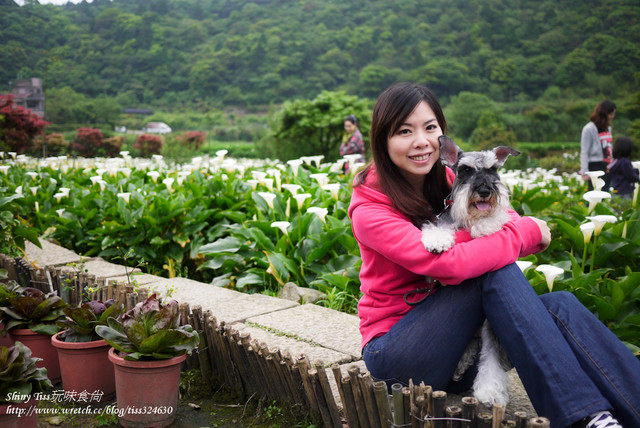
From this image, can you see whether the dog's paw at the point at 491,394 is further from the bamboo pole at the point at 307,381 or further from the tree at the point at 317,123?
the tree at the point at 317,123

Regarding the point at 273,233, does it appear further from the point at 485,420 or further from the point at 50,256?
the point at 485,420

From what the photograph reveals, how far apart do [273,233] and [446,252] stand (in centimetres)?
296

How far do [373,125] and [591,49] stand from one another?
4470 centimetres

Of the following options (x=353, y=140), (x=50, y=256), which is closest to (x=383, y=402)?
(x=50, y=256)

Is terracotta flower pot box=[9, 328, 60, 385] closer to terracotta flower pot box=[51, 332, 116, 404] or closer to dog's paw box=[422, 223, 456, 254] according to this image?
terracotta flower pot box=[51, 332, 116, 404]

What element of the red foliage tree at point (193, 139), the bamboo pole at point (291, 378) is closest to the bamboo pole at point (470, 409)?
the bamboo pole at point (291, 378)

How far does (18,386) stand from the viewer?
79.8 inches

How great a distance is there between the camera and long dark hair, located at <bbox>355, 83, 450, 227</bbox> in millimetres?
2211

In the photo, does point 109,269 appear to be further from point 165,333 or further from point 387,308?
point 387,308

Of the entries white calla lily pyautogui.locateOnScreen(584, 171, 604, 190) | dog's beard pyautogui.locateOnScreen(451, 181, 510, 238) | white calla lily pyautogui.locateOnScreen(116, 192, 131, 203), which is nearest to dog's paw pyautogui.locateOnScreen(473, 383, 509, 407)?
dog's beard pyautogui.locateOnScreen(451, 181, 510, 238)

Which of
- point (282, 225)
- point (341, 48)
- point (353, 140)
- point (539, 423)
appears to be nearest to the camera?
point (539, 423)

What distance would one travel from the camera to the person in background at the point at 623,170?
757cm

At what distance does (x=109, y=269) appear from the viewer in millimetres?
4453

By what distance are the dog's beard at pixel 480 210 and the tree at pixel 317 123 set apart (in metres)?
13.8
